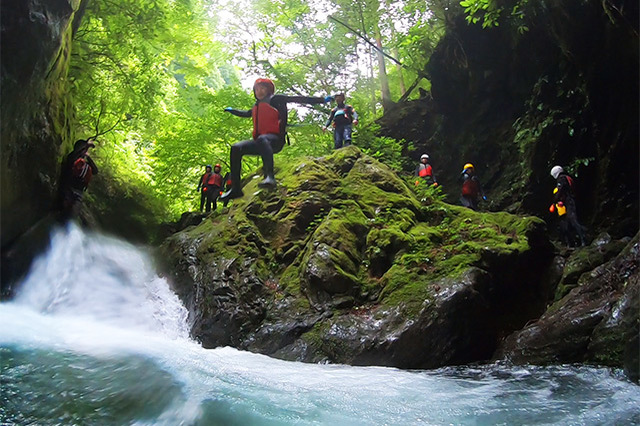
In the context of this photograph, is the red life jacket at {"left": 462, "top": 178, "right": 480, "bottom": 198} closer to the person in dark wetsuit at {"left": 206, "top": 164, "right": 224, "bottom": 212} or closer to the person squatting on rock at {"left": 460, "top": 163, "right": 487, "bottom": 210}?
the person squatting on rock at {"left": 460, "top": 163, "right": 487, "bottom": 210}

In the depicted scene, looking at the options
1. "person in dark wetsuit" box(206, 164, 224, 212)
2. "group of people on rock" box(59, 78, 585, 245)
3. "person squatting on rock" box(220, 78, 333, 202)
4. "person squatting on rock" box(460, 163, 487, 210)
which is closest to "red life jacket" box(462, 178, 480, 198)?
"person squatting on rock" box(460, 163, 487, 210)

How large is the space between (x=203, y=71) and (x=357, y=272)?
10.1 meters

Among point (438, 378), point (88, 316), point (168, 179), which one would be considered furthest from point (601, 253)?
point (168, 179)

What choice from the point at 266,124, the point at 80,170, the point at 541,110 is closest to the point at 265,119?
the point at 266,124

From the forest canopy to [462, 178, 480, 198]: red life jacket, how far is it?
2.35 m

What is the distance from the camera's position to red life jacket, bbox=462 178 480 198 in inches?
432

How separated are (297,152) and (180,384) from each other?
10933 mm

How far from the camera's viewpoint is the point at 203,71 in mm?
13422

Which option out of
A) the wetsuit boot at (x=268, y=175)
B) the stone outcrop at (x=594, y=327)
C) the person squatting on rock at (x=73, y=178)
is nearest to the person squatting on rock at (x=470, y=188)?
the stone outcrop at (x=594, y=327)

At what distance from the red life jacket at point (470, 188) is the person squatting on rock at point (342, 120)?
340cm

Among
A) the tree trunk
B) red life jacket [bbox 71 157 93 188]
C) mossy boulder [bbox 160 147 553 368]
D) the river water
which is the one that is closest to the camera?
the river water

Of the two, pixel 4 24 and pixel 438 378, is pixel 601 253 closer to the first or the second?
pixel 438 378

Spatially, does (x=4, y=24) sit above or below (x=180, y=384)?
above

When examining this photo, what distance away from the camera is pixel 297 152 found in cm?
1355
